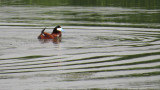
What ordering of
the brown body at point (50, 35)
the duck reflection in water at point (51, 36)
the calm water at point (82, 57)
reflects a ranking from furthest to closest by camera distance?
the brown body at point (50, 35), the duck reflection in water at point (51, 36), the calm water at point (82, 57)

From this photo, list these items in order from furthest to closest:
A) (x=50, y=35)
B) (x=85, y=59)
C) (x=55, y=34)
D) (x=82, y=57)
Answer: (x=55, y=34) → (x=50, y=35) → (x=82, y=57) → (x=85, y=59)

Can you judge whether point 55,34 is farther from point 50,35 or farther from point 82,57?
point 82,57

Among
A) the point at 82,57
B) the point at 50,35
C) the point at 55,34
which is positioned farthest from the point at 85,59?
the point at 55,34

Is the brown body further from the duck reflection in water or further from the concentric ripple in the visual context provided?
the concentric ripple

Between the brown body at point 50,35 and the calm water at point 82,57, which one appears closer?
the calm water at point 82,57

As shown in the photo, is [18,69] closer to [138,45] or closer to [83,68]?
[83,68]

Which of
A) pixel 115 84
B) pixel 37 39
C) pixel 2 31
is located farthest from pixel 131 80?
pixel 2 31

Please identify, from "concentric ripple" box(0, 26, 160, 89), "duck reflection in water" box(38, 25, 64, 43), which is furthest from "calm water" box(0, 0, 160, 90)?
"duck reflection in water" box(38, 25, 64, 43)

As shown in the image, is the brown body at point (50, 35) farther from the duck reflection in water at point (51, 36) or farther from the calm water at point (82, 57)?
the calm water at point (82, 57)

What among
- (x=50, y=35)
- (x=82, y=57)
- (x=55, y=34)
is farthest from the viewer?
(x=55, y=34)

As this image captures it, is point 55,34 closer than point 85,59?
→ No

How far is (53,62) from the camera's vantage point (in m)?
13.8

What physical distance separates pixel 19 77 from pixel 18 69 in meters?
0.95

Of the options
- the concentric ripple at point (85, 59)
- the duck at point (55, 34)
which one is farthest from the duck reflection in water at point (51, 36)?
the concentric ripple at point (85, 59)
